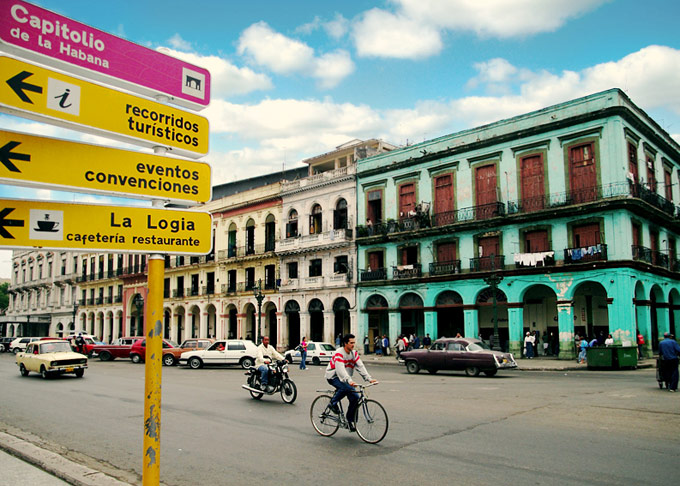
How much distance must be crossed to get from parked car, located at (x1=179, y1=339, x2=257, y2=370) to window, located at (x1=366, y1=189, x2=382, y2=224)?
15317 mm

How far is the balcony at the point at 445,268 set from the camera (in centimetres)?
3481

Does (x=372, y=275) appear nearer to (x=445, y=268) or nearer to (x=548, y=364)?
(x=445, y=268)

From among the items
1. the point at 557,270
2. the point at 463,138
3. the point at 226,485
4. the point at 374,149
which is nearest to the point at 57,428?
the point at 226,485

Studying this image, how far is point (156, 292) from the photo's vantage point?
4.29 m

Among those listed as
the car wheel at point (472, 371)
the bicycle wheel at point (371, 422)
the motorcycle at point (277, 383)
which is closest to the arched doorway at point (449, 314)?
the car wheel at point (472, 371)

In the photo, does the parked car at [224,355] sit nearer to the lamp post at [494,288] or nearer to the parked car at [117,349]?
the parked car at [117,349]

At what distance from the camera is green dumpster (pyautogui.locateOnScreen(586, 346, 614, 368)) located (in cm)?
2401

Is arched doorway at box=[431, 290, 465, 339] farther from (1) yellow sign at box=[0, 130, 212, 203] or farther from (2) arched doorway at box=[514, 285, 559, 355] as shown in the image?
(1) yellow sign at box=[0, 130, 212, 203]

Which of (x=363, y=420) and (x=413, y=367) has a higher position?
(x=363, y=420)

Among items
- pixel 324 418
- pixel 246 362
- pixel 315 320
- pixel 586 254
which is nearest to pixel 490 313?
pixel 586 254

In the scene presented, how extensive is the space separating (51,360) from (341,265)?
23042mm

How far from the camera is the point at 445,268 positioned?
3544 cm

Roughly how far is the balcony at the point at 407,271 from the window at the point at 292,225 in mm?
10861

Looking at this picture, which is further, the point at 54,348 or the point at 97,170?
the point at 54,348
